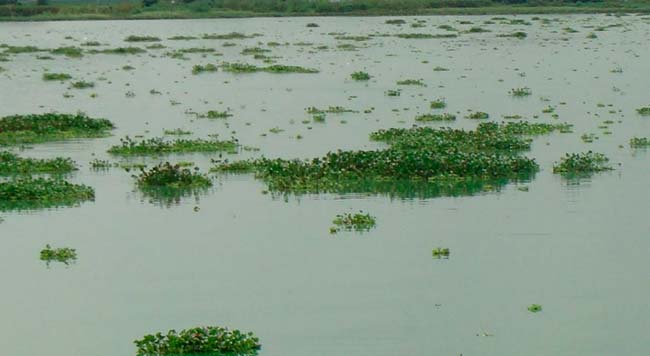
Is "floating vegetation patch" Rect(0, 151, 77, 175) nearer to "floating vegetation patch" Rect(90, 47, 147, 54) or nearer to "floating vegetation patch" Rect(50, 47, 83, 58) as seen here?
"floating vegetation patch" Rect(50, 47, 83, 58)

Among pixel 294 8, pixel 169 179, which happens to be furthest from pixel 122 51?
pixel 294 8

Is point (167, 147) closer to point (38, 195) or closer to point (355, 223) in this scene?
point (38, 195)

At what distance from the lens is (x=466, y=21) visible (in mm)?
A: 108562

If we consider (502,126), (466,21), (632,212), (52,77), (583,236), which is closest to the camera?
(583,236)

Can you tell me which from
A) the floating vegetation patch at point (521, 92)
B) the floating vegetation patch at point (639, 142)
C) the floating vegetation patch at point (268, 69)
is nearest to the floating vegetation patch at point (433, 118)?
the floating vegetation patch at point (639, 142)

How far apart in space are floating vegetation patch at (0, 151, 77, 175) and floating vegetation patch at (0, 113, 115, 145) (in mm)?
5338

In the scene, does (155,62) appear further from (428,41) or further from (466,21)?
(466,21)

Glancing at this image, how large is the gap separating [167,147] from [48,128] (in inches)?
220

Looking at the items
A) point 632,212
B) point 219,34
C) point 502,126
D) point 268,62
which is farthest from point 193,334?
point 219,34

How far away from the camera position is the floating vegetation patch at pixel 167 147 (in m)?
32.5

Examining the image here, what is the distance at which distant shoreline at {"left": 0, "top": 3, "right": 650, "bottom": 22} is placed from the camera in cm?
12012

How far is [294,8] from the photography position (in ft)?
423

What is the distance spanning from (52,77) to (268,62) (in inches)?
526

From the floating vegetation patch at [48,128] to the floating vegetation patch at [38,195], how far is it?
30.6ft
